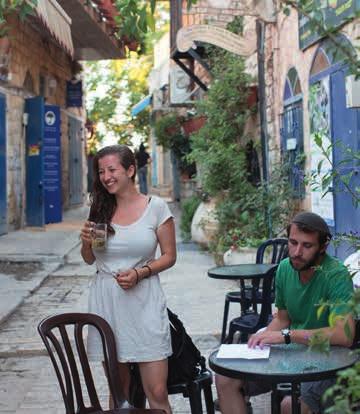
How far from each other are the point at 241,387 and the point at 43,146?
447 inches

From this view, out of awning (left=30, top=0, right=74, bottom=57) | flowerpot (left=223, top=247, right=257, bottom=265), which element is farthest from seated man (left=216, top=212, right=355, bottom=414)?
flowerpot (left=223, top=247, right=257, bottom=265)

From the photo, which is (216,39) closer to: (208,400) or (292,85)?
(292,85)

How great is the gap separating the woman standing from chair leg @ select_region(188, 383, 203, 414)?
0.11m

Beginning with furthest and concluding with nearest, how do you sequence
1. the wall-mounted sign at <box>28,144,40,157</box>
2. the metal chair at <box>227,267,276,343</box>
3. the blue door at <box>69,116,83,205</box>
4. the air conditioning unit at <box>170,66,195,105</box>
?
the blue door at <box>69,116,83,205</box> → the air conditioning unit at <box>170,66,195,105</box> → the wall-mounted sign at <box>28,144,40,157</box> → the metal chair at <box>227,267,276,343</box>

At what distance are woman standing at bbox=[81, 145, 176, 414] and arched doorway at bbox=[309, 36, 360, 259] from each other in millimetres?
3273

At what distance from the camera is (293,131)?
8.99 metres

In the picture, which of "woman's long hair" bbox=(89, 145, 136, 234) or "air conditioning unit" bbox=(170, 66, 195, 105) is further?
"air conditioning unit" bbox=(170, 66, 195, 105)

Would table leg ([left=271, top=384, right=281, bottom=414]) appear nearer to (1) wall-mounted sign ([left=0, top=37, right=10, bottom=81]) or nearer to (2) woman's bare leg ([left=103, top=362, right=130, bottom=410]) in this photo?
(2) woman's bare leg ([left=103, top=362, right=130, bottom=410])

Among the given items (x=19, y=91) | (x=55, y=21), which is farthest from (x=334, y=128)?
(x=19, y=91)

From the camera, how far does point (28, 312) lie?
7.46 metres

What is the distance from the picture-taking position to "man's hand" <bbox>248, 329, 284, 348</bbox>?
9.98ft

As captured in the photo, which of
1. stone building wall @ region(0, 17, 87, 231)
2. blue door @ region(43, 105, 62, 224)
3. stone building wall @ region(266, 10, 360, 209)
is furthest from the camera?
blue door @ region(43, 105, 62, 224)

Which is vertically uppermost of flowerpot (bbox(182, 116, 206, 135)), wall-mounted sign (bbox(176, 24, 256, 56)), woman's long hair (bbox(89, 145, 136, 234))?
wall-mounted sign (bbox(176, 24, 256, 56))

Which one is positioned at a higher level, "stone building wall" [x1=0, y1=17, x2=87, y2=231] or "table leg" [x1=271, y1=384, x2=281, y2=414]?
"stone building wall" [x1=0, y1=17, x2=87, y2=231]
